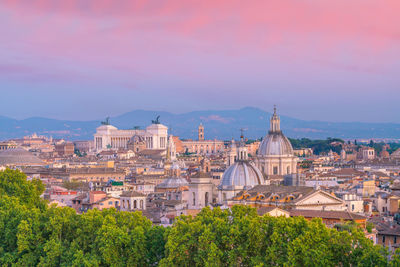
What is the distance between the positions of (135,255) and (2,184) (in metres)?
21.7

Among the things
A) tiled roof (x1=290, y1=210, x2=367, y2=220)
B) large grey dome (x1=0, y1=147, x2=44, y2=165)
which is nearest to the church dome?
tiled roof (x1=290, y1=210, x2=367, y2=220)

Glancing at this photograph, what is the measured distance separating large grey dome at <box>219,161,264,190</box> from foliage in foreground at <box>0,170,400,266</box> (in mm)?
23015

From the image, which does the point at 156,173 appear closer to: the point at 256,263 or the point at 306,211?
the point at 306,211

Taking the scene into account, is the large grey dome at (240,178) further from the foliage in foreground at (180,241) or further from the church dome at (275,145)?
the foliage in foreground at (180,241)

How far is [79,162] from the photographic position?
144875mm

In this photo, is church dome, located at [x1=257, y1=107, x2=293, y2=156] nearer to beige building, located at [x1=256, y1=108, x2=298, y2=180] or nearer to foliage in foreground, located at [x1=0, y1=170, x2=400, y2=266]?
beige building, located at [x1=256, y1=108, x2=298, y2=180]

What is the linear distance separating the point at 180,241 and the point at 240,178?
97.7 ft

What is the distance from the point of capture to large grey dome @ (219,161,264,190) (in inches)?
2437

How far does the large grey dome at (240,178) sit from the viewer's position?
6191 centimetres

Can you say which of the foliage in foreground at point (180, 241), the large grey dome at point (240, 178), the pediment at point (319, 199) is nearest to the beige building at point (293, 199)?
the pediment at point (319, 199)

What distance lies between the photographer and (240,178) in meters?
62.2

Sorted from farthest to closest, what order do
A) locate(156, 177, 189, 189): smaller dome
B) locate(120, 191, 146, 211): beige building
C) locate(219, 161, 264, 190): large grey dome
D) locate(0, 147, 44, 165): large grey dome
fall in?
locate(0, 147, 44, 165): large grey dome → locate(156, 177, 189, 189): smaller dome → locate(219, 161, 264, 190): large grey dome → locate(120, 191, 146, 211): beige building

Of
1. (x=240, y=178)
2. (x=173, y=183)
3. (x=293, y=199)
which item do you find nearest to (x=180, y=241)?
(x=293, y=199)

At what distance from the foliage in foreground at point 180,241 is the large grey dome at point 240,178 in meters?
23.0
